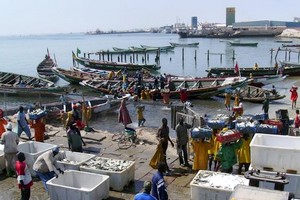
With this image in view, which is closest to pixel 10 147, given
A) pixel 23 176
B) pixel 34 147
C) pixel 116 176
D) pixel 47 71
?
pixel 34 147

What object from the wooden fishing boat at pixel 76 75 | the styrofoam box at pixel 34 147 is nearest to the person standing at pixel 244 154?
the styrofoam box at pixel 34 147

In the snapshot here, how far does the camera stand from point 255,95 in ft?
85.0

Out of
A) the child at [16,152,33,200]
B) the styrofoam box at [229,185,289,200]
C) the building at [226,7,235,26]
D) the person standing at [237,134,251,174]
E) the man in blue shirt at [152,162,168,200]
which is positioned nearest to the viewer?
the styrofoam box at [229,185,289,200]

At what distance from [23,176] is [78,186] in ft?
4.22

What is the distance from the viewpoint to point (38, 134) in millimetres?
12523

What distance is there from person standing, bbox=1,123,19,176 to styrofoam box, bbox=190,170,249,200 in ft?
15.4

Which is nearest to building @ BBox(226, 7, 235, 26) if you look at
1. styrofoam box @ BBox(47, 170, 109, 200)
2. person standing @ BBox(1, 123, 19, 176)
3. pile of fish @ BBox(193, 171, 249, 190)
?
person standing @ BBox(1, 123, 19, 176)

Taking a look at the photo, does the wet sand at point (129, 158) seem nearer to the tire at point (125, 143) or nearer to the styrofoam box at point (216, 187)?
the tire at point (125, 143)

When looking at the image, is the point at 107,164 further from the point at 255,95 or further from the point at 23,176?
the point at 255,95

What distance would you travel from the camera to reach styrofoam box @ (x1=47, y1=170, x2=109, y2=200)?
25.0ft

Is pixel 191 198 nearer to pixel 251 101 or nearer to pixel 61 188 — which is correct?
pixel 61 188

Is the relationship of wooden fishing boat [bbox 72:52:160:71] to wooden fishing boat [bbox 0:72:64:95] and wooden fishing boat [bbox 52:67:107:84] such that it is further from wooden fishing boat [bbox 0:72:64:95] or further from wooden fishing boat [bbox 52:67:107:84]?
wooden fishing boat [bbox 0:72:64:95]

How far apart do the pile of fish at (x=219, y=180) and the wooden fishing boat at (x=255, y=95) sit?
1766 centimetres

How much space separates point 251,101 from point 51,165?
1979 centimetres
